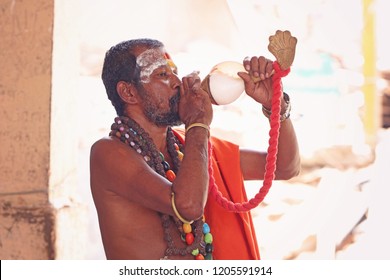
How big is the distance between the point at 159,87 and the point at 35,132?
124 centimetres

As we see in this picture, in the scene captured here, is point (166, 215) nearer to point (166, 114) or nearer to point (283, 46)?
point (166, 114)

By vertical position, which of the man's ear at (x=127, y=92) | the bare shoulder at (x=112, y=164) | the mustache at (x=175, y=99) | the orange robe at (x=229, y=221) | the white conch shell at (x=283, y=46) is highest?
the white conch shell at (x=283, y=46)

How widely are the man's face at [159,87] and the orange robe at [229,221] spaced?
328 mm

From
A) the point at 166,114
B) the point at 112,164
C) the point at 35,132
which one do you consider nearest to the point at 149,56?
the point at 166,114

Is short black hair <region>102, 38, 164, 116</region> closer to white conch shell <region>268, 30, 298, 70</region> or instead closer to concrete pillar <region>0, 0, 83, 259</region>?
white conch shell <region>268, 30, 298, 70</region>

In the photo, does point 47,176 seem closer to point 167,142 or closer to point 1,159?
point 1,159

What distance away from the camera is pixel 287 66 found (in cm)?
312

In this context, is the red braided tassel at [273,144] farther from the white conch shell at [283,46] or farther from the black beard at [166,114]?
the black beard at [166,114]

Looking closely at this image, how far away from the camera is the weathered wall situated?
13.9ft

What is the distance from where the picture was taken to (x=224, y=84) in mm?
3105

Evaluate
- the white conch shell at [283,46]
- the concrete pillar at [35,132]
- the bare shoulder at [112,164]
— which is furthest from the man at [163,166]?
the concrete pillar at [35,132]

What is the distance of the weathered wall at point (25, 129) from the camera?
166 inches

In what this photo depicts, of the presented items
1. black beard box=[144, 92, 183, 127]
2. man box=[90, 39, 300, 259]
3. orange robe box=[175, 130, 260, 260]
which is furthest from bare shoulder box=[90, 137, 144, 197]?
orange robe box=[175, 130, 260, 260]

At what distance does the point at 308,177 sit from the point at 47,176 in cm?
201
